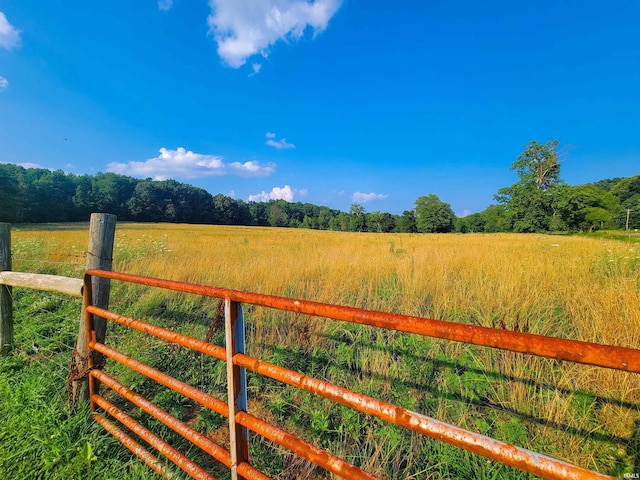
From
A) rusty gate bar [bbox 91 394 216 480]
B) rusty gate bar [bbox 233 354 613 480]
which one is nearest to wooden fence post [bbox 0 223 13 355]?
rusty gate bar [bbox 91 394 216 480]

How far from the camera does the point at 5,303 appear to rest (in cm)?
325

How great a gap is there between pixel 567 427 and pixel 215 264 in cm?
601

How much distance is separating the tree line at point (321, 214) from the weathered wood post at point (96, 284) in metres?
52.3

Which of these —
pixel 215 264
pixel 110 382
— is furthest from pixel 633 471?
pixel 215 264

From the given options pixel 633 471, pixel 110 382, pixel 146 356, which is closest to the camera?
pixel 633 471

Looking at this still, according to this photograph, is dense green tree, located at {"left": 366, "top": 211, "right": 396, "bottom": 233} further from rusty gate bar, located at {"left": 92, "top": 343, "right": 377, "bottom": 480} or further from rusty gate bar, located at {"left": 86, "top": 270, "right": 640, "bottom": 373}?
rusty gate bar, located at {"left": 86, "top": 270, "right": 640, "bottom": 373}

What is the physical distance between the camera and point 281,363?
9.80ft

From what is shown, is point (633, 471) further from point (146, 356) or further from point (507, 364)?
point (146, 356)

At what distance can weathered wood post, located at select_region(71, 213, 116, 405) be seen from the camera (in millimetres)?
2332

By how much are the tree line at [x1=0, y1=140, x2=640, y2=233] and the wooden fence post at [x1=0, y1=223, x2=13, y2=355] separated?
165ft

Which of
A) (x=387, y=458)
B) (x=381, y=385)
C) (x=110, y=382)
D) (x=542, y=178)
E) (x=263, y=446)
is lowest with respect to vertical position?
(x=263, y=446)

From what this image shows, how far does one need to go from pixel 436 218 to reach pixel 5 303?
7762cm

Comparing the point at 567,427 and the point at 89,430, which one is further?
the point at 89,430

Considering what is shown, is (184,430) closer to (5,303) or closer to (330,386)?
(330,386)
